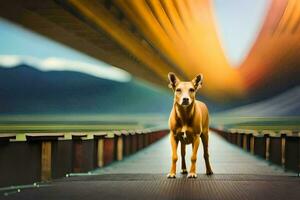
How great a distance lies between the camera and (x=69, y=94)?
13320 millimetres

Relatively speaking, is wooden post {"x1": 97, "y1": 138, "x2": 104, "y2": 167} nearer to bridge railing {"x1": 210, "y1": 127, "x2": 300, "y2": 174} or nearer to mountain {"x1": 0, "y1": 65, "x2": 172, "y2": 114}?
mountain {"x1": 0, "y1": 65, "x2": 172, "y2": 114}

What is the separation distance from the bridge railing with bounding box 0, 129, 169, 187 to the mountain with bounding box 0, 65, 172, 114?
201cm

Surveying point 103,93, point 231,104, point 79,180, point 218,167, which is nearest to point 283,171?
point 218,167

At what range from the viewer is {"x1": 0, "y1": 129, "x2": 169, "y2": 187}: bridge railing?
7.32m

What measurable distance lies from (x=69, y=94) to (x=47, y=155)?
5.32 meters

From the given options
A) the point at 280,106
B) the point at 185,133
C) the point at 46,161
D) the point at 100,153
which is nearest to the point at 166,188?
the point at 185,133

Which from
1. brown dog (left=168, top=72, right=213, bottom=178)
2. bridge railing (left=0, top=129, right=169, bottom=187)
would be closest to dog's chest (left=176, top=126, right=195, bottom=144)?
brown dog (left=168, top=72, right=213, bottom=178)

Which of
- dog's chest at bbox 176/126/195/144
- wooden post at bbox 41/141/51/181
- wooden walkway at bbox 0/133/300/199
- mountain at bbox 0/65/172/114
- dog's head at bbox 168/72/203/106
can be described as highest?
mountain at bbox 0/65/172/114

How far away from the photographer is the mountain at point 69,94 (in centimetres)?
1254

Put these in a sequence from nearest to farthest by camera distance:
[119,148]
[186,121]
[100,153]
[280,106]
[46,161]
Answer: [186,121] → [46,161] → [100,153] → [119,148] → [280,106]

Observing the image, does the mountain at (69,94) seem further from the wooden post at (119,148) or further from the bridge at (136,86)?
the wooden post at (119,148)

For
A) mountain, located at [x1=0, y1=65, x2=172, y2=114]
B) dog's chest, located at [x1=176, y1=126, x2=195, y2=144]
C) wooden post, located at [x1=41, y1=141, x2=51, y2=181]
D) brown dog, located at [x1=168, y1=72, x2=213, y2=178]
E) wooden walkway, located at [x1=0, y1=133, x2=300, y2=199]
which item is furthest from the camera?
mountain, located at [x1=0, y1=65, x2=172, y2=114]

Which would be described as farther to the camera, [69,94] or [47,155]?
[69,94]

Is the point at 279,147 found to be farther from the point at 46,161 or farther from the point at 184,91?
the point at 46,161
